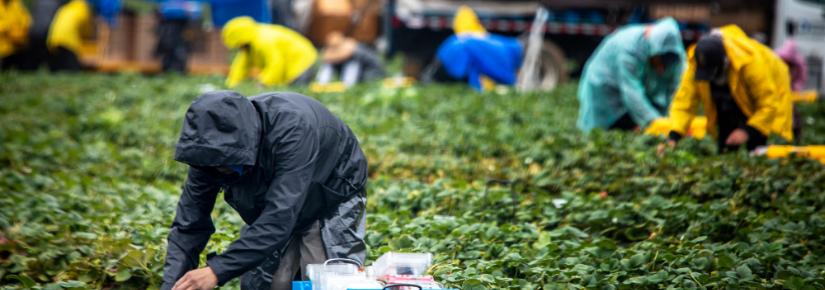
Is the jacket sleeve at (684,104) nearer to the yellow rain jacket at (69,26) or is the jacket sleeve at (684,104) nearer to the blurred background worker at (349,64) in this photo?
the blurred background worker at (349,64)

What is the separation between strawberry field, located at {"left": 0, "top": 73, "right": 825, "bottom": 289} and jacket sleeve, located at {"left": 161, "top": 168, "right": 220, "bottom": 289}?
64 cm

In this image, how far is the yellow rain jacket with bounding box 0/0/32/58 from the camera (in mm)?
19422

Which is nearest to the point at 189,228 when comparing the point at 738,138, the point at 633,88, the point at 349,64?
the point at 738,138

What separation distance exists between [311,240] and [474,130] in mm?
6219

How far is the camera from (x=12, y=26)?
19.6 metres

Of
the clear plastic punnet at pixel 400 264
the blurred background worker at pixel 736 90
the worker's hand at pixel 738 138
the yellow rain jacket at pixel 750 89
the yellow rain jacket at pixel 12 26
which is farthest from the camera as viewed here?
the yellow rain jacket at pixel 12 26

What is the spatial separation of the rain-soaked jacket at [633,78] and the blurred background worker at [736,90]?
1.07m

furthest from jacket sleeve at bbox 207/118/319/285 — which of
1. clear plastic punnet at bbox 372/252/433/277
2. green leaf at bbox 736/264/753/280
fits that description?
green leaf at bbox 736/264/753/280

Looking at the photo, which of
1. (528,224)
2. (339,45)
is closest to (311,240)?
(528,224)

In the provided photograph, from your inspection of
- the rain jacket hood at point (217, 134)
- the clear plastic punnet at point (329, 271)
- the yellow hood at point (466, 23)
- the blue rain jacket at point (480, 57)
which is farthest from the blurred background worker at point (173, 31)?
the rain jacket hood at point (217, 134)

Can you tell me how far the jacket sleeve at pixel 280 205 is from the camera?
423cm

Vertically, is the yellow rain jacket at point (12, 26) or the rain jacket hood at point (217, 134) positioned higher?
the rain jacket hood at point (217, 134)

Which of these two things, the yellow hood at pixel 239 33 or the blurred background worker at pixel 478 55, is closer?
the yellow hood at pixel 239 33

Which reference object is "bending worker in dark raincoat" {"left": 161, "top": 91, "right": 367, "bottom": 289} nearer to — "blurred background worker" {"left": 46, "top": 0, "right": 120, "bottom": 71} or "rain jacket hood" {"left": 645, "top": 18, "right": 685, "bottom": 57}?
"rain jacket hood" {"left": 645, "top": 18, "right": 685, "bottom": 57}
